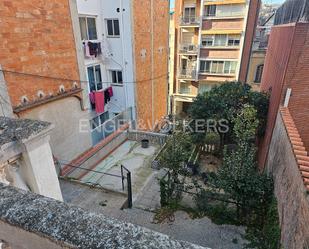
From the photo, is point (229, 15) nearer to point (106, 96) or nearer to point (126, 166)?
point (106, 96)

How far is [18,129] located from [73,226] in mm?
1650

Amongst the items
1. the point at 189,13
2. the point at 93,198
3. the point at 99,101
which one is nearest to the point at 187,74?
the point at 189,13

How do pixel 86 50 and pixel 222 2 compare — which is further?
pixel 222 2

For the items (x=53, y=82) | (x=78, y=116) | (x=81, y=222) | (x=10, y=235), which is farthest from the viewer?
(x=78, y=116)

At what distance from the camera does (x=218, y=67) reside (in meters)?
21.6

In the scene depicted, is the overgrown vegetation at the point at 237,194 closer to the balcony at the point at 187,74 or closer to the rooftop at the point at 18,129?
the rooftop at the point at 18,129

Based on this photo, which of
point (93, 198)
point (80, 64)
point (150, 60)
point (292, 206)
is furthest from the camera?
point (150, 60)

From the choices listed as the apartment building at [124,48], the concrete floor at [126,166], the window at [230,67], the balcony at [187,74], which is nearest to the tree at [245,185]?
the concrete floor at [126,166]

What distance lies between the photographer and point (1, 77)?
662 centimetres

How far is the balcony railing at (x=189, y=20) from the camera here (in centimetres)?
2088

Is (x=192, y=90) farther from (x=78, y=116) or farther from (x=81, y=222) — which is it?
(x=81, y=222)

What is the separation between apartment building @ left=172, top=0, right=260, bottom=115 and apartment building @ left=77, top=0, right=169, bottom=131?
4912 mm

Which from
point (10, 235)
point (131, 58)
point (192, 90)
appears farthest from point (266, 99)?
point (192, 90)

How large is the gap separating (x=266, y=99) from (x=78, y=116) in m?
8.31
